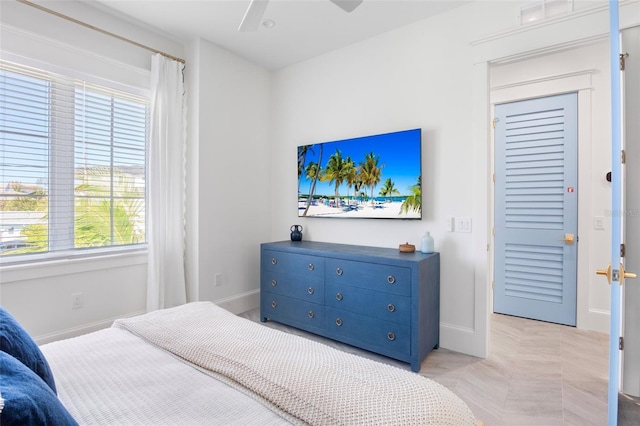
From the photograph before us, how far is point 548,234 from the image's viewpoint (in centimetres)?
333

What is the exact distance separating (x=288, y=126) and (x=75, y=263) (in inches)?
96.1

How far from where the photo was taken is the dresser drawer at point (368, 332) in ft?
7.92

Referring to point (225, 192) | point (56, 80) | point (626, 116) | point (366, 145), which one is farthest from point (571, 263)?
point (56, 80)

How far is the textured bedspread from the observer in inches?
35.5

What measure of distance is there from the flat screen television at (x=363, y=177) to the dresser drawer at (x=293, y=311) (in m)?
0.94

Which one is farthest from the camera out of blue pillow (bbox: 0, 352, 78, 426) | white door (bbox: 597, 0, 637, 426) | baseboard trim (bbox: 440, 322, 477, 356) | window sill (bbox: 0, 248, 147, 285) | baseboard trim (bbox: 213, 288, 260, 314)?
baseboard trim (bbox: 213, 288, 260, 314)

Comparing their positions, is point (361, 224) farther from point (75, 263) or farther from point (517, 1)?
point (75, 263)

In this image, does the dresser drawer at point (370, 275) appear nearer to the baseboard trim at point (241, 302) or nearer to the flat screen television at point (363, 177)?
the flat screen television at point (363, 177)

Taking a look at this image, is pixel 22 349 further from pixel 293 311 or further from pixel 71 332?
pixel 293 311

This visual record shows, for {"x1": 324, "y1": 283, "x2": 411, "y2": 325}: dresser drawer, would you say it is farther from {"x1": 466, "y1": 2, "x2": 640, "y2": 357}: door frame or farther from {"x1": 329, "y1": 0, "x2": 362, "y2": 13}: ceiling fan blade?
{"x1": 329, "y1": 0, "x2": 362, "y2": 13}: ceiling fan blade

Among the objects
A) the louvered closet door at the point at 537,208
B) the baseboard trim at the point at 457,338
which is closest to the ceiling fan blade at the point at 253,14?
the baseboard trim at the point at 457,338

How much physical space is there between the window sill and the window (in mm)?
94

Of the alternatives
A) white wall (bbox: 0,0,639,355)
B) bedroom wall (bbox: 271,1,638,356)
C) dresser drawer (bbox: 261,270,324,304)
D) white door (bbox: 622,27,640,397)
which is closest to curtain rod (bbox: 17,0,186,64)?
white wall (bbox: 0,0,639,355)

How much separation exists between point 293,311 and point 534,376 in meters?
1.93
